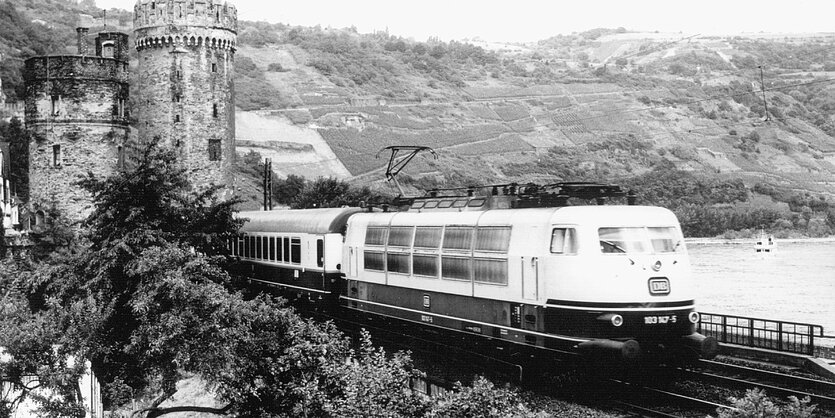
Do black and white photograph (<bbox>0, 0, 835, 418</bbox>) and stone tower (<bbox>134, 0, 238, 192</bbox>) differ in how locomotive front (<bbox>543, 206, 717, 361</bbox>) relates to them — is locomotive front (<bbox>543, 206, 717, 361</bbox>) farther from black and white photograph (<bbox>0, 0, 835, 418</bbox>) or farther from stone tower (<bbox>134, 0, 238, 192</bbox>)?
stone tower (<bbox>134, 0, 238, 192</bbox>)

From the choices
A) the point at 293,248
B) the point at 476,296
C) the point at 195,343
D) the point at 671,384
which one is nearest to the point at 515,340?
the point at 476,296

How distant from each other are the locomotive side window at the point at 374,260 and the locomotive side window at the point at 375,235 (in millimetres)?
309

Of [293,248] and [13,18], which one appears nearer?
[293,248]

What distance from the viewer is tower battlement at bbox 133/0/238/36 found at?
60.2m

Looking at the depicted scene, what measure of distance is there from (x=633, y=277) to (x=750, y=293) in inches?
1836

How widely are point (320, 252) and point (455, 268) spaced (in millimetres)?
8083

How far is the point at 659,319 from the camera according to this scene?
1931 cm

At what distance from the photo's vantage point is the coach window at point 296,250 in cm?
3222

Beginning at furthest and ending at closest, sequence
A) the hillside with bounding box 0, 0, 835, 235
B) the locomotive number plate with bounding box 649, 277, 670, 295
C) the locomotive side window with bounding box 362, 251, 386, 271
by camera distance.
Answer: the hillside with bounding box 0, 0, 835, 235 → the locomotive side window with bounding box 362, 251, 386, 271 → the locomotive number plate with bounding box 649, 277, 670, 295

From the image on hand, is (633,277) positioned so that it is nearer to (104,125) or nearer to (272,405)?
(272,405)

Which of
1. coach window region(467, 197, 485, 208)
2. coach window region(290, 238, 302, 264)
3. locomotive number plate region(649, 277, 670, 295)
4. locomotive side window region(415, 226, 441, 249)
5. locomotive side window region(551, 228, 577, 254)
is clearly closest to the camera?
locomotive number plate region(649, 277, 670, 295)

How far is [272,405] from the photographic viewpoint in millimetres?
22547

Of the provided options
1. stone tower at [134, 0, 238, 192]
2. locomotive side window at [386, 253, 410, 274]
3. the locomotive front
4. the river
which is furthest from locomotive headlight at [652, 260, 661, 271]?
stone tower at [134, 0, 238, 192]

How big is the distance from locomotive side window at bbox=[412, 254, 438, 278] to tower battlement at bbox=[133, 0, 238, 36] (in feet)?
130
